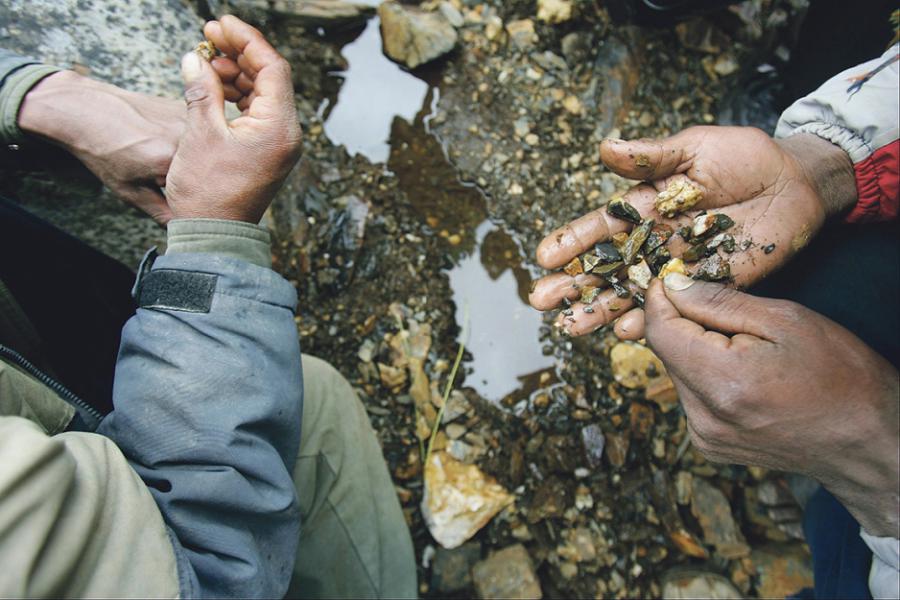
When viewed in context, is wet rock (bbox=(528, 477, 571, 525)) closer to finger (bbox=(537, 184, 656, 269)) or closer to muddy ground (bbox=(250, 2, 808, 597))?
muddy ground (bbox=(250, 2, 808, 597))

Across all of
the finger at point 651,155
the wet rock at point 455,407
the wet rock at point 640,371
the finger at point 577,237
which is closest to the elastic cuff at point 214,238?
the finger at point 577,237

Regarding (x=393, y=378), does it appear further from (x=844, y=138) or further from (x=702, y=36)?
(x=702, y=36)

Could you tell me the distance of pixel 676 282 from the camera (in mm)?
1489

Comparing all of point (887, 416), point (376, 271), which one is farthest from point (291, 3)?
point (887, 416)

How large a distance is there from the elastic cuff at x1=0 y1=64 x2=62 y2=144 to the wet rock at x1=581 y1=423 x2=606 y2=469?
2.46 m

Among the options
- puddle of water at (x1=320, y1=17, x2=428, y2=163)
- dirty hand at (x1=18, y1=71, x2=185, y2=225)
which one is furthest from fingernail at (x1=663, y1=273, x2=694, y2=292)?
puddle of water at (x1=320, y1=17, x2=428, y2=163)

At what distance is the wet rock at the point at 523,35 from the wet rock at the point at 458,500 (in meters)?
2.29

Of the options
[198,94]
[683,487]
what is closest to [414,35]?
[198,94]

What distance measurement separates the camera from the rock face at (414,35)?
2.85 metres

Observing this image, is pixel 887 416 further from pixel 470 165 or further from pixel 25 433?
pixel 470 165

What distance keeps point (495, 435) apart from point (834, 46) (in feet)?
7.57

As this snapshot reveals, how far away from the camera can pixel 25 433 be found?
2.71 feet

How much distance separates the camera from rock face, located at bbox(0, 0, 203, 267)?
2.00 m

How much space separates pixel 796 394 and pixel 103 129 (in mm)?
2161
